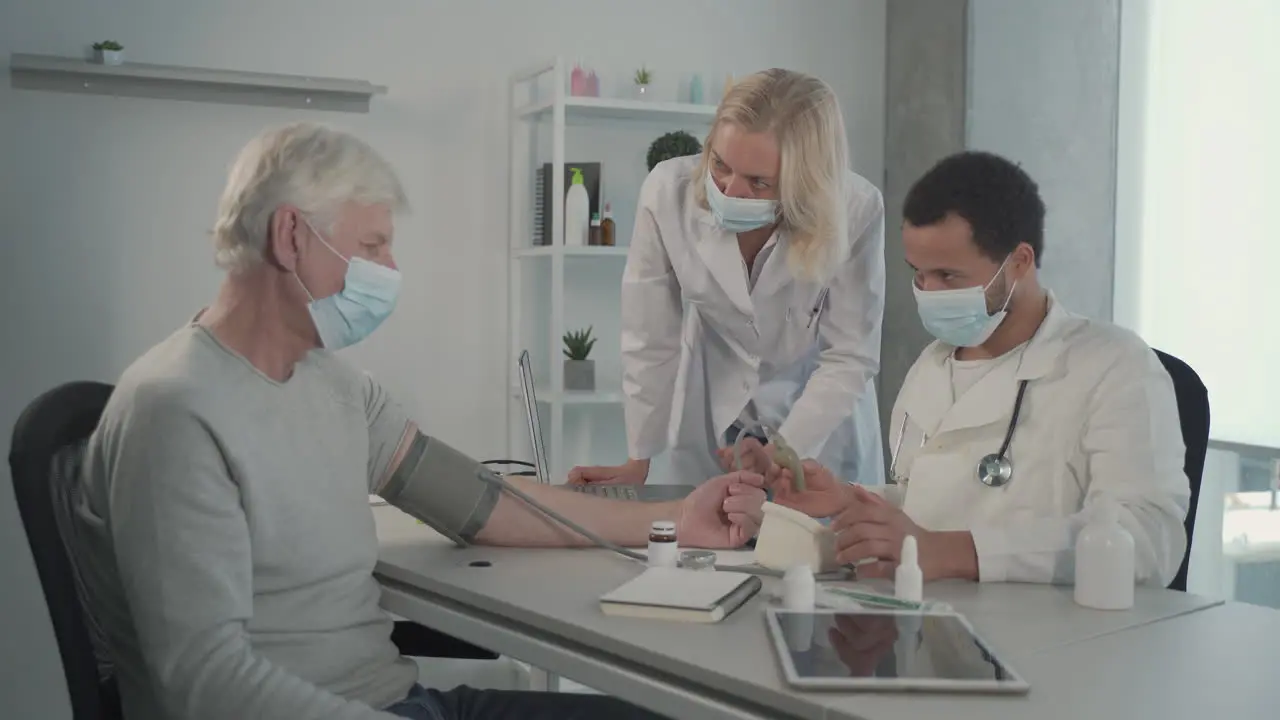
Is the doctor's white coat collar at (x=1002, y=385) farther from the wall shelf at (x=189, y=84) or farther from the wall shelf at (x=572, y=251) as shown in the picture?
the wall shelf at (x=189, y=84)

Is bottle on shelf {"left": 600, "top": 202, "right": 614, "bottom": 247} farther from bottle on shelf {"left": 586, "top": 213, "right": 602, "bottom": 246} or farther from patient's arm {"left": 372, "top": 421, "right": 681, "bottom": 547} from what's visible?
patient's arm {"left": 372, "top": 421, "right": 681, "bottom": 547}

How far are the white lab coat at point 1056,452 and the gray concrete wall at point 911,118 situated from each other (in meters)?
2.21

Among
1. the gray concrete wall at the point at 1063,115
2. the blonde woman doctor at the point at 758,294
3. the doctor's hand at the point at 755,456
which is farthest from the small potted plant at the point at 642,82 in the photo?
the doctor's hand at the point at 755,456

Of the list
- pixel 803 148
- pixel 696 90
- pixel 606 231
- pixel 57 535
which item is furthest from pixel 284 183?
pixel 696 90

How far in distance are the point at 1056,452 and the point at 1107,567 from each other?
0.31m

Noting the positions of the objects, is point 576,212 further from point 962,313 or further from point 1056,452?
point 1056,452

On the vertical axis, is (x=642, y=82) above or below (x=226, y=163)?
above

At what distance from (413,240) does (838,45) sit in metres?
1.64

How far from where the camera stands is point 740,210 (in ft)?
7.50

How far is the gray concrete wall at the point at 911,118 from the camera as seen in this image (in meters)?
4.06

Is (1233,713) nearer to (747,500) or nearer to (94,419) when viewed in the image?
(747,500)

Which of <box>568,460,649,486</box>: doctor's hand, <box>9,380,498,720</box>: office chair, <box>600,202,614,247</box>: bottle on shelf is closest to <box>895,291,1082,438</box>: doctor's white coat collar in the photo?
<box>568,460,649,486</box>: doctor's hand

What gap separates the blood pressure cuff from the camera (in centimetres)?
182

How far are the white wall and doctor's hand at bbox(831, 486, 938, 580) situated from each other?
233 cm
